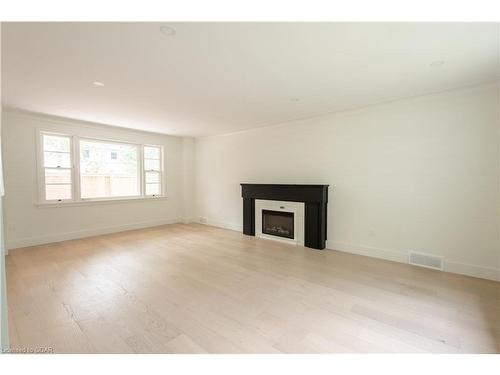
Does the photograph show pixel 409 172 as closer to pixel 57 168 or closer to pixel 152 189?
pixel 152 189

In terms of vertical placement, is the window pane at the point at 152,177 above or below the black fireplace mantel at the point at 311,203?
above

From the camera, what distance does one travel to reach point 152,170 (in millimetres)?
6016

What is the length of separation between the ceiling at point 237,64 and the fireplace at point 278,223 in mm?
2127

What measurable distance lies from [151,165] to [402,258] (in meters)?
5.87

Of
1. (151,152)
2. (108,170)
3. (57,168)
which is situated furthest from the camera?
(151,152)

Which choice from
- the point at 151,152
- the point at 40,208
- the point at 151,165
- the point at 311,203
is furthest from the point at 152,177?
the point at 311,203

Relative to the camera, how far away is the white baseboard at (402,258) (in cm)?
283

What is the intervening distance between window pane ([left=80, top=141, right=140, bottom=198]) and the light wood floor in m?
1.70

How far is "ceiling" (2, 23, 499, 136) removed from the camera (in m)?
1.76

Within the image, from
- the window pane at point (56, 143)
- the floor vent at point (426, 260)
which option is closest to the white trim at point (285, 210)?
the floor vent at point (426, 260)

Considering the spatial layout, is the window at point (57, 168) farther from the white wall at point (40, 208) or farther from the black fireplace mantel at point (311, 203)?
the black fireplace mantel at point (311, 203)

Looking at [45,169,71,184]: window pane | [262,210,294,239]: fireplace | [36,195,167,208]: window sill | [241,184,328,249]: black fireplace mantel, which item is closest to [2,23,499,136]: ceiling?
[45,169,71,184]: window pane
